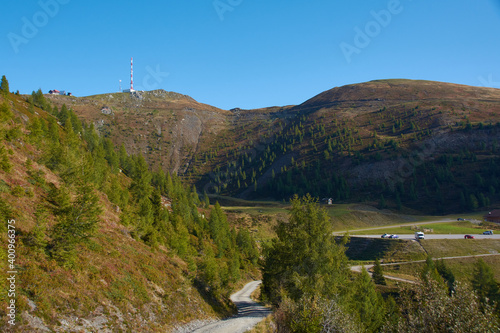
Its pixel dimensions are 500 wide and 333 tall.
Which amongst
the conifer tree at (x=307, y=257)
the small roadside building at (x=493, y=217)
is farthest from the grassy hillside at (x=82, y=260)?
the small roadside building at (x=493, y=217)

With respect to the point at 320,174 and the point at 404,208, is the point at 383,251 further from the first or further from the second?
the point at 320,174

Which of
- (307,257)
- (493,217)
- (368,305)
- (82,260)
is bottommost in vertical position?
(493,217)

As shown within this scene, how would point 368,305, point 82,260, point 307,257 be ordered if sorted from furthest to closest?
point 368,305, point 307,257, point 82,260

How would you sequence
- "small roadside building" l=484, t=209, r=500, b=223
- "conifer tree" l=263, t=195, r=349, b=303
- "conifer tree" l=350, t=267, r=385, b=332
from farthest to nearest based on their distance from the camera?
"small roadside building" l=484, t=209, r=500, b=223 < "conifer tree" l=350, t=267, r=385, b=332 < "conifer tree" l=263, t=195, r=349, b=303

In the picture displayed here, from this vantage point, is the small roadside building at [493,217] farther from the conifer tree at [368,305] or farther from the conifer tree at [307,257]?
the conifer tree at [307,257]

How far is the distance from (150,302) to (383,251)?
238 ft

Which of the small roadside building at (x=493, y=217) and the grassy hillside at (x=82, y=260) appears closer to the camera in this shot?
the grassy hillside at (x=82, y=260)

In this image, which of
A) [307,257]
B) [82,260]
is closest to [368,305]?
[307,257]

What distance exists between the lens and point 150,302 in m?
24.0

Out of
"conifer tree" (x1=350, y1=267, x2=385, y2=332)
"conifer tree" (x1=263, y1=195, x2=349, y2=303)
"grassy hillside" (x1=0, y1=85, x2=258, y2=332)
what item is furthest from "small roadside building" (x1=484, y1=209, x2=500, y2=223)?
"grassy hillside" (x1=0, y1=85, x2=258, y2=332)

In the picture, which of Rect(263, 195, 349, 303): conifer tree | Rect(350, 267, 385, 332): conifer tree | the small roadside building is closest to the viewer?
Rect(263, 195, 349, 303): conifer tree

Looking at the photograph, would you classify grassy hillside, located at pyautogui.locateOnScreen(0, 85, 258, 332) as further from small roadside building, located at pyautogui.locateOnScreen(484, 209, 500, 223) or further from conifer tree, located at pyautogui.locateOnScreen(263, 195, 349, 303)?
small roadside building, located at pyautogui.locateOnScreen(484, 209, 500, 223)

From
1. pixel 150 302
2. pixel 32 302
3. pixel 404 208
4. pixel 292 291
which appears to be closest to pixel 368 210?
pixel 404 208

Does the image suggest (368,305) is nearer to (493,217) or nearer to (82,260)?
(82,260)
